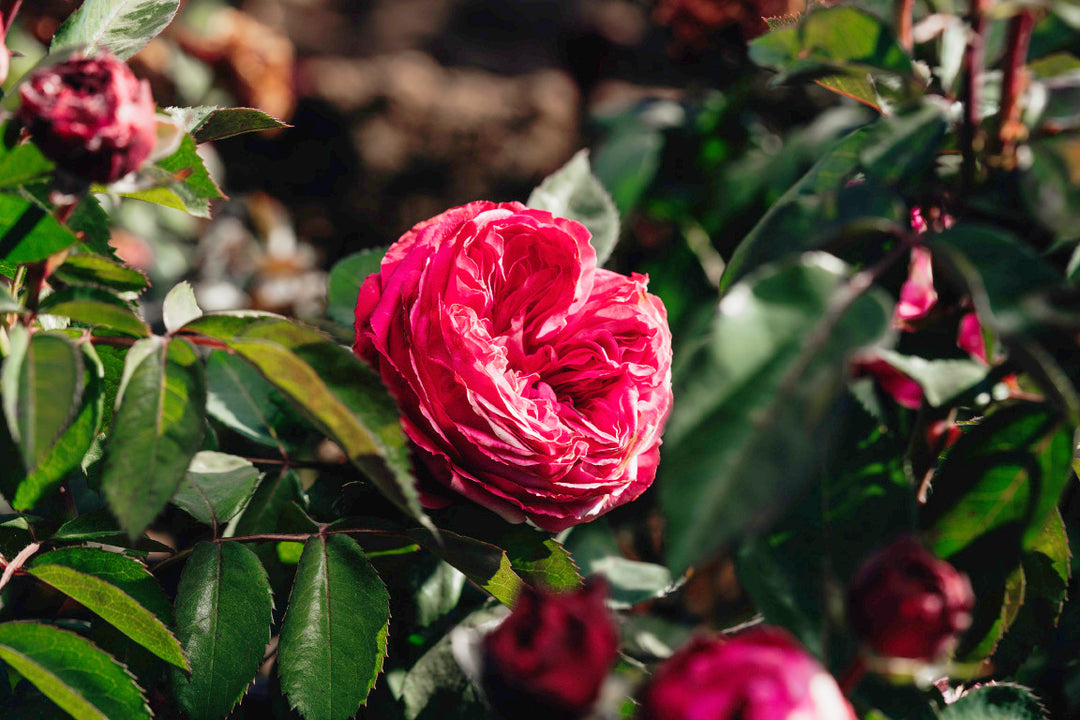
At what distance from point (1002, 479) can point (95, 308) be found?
1.43 ft

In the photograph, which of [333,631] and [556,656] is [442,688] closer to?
[333,631]

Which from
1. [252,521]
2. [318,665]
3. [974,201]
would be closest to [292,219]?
[252,521]

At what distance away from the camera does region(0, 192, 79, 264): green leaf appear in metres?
0.40

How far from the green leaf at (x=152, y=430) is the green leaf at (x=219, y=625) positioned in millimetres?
133

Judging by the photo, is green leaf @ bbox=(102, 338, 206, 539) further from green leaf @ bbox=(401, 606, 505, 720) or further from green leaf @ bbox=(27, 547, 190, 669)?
green leaf @ bbox=(401, 606, 505, 720)

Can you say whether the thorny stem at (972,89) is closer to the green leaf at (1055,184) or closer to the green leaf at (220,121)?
the green leaf at (1055,184)

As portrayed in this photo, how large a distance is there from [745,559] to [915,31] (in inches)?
11.4

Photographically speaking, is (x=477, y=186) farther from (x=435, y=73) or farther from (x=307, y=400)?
(x=307, y=400)

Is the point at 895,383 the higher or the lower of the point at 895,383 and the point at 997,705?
the higher

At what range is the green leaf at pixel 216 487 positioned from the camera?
52 centimetres

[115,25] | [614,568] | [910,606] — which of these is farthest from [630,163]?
[910,606]

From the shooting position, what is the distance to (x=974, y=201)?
374 millimetres

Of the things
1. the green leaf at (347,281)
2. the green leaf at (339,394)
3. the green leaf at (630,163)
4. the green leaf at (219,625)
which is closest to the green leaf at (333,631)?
the green leaf at (219,625)

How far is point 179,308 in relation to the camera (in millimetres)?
461
